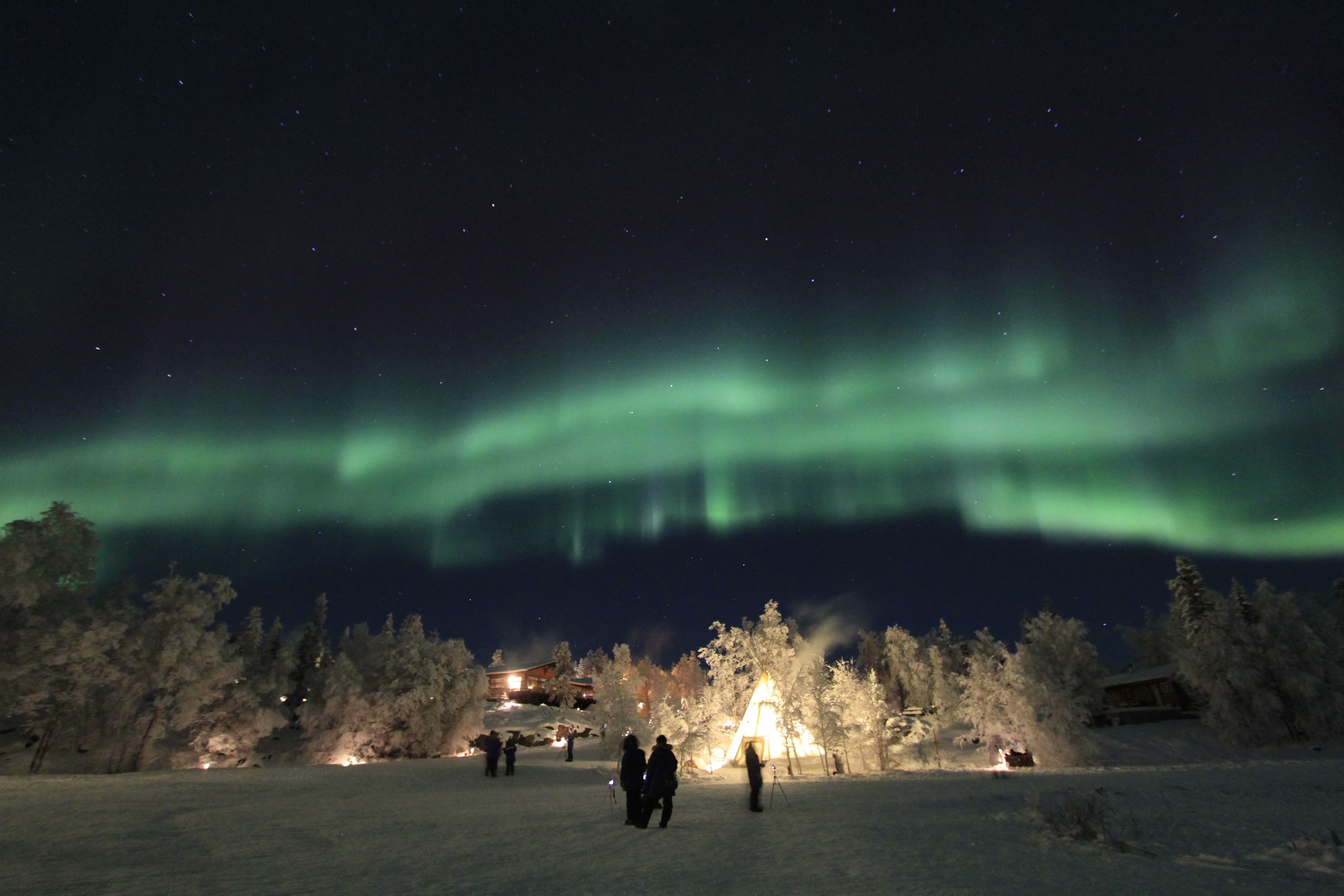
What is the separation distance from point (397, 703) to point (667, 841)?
40.0 meters

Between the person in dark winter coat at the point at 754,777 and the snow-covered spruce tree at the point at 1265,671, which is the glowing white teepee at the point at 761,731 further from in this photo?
the snow-covered spruce tree at the point at 1265,671

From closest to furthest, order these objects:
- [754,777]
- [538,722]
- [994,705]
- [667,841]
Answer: [667,841]
[754,777]
[994,705]
[538,722]

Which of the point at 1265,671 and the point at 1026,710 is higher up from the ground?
the point at 1265,671

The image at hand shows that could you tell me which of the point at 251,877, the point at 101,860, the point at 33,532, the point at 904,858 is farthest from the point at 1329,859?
the point at 33,532

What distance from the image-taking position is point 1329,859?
34.6ft

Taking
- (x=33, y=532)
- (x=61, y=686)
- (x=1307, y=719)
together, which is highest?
(x=33, y=532)

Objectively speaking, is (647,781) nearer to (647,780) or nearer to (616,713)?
(647,780)

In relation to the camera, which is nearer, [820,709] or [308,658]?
[820,709]

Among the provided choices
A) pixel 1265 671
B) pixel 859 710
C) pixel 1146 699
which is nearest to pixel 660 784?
pixel 859 710

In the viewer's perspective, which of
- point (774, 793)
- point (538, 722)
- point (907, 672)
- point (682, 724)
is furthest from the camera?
point (907, 672)

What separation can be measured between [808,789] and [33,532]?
40628mm

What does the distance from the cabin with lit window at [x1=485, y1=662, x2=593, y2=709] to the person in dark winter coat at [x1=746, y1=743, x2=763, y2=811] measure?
90543 mm

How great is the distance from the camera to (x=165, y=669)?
125ft

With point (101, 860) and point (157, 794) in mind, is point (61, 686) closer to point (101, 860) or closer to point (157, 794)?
point (157, 794)
